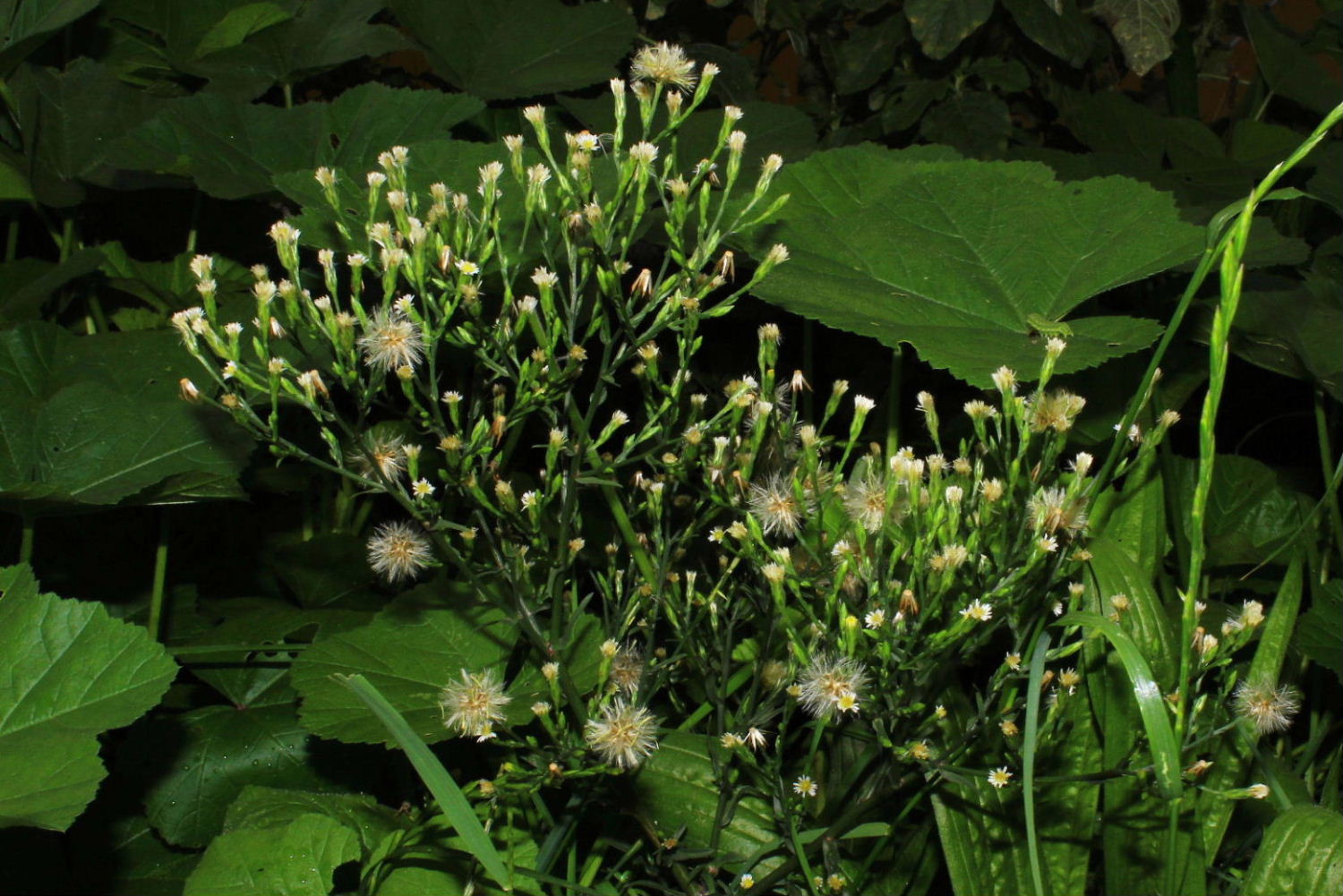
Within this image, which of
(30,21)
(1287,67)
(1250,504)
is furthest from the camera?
(1287,67)

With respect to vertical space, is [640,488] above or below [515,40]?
below

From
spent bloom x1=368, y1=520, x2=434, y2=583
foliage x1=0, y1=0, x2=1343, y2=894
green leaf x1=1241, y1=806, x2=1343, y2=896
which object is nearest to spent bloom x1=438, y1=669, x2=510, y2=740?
foliage x1=0, y1=0, x2=1343, y2=894

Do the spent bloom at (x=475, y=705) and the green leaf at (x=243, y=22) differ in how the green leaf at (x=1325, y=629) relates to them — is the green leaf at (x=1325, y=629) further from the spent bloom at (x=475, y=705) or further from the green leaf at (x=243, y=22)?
the green leaf at (x=243, y=22)

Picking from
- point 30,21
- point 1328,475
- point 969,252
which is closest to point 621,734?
point 969,252

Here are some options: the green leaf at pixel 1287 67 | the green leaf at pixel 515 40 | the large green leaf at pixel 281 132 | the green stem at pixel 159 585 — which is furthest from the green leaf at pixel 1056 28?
the green stem at pixel 159 585

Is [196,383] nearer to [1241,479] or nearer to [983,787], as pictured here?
[983,787]

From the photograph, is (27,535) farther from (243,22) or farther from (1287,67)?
(1287,67)

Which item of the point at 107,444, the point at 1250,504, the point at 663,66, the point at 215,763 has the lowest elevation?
the point at 215,763
